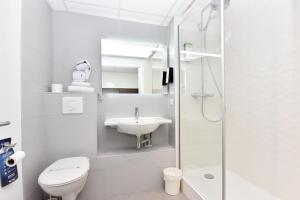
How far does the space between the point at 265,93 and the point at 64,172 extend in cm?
181

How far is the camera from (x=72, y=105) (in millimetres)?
1661

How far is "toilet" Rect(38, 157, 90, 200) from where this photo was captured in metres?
1.15

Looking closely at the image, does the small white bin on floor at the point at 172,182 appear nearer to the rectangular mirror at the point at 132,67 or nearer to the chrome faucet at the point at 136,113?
the chrome faucet at the point at 136,113

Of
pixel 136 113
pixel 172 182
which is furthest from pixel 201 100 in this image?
pixel 172 182

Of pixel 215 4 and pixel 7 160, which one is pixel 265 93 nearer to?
pixel 215 4

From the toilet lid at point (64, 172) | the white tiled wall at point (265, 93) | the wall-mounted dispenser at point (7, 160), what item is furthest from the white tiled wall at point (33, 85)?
the white tiled wall at point (265, 93)

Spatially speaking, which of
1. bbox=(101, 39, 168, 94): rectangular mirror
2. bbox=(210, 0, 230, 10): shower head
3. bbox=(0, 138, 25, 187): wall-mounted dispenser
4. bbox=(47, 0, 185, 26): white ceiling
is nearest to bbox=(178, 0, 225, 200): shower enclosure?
bbox=(210, 0, 230, 10): shower head

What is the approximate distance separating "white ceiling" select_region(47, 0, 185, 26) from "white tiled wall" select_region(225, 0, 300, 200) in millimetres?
699

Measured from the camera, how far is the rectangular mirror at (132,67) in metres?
2.05

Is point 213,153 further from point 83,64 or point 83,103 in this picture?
point 83,64

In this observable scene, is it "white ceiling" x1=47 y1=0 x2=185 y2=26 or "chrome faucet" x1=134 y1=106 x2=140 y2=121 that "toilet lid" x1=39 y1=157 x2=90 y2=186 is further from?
"white ceiling" x1=47 y1=0 x2=185 y2=26

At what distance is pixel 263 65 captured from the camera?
135cm

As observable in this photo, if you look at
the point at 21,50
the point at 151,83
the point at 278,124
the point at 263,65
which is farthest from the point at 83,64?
the point at 278,124

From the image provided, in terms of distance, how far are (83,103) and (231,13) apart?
183 cm
